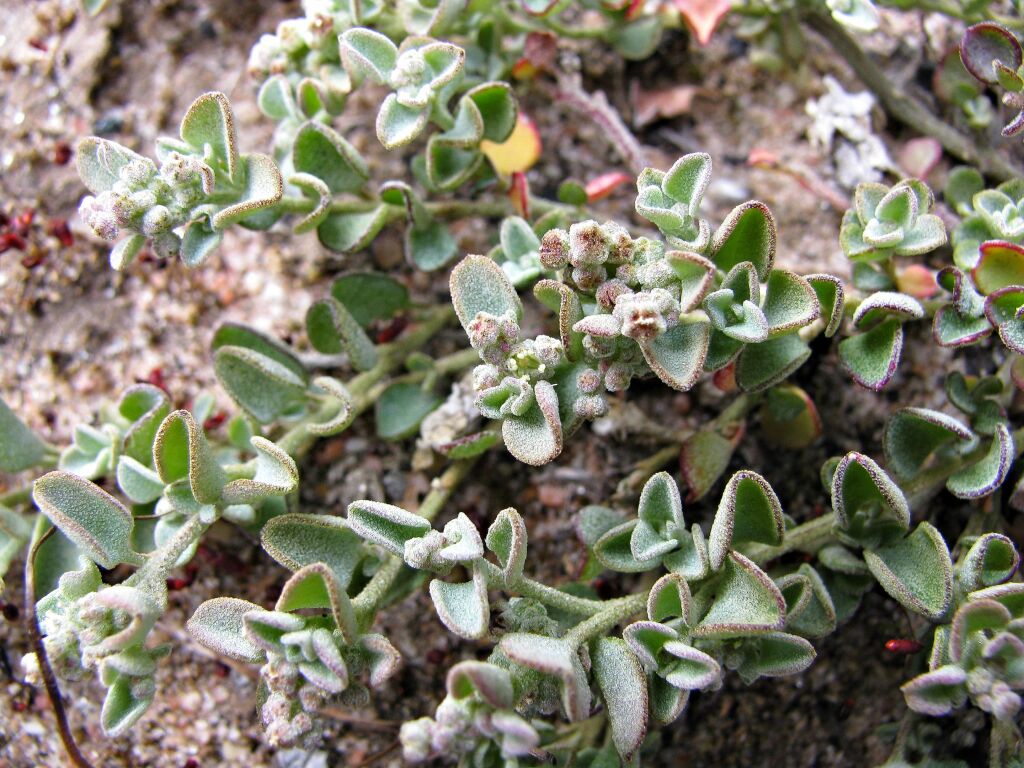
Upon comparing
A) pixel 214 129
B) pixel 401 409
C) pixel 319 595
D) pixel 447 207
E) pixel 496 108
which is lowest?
pixel 401 409

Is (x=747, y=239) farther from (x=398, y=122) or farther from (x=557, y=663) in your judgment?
(x=557, y=663)

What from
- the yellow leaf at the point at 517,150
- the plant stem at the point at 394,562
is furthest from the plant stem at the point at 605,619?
the yellow leaf at the point at 517,150

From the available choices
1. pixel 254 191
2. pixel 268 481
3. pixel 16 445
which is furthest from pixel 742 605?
pixel 16 445

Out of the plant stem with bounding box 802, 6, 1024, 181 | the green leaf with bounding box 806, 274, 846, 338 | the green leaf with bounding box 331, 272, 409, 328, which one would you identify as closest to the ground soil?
the plant stem with bounding box 802, 6, 1024, 181

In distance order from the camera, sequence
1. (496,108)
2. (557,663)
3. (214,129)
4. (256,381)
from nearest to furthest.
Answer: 1. (557,663)
2. (214,129)
3. (256,381)
4. (496,108)

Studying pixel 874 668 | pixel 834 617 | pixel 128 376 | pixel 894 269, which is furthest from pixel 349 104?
pixel 874 668

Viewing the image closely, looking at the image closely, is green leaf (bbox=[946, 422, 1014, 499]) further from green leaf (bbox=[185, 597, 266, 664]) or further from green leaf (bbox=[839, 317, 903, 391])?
green leaf (bbox=[185, 597, 266, 664])
